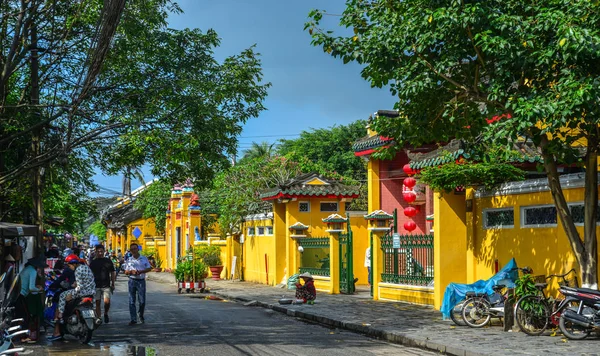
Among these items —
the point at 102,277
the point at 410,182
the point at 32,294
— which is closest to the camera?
the point at 32,294

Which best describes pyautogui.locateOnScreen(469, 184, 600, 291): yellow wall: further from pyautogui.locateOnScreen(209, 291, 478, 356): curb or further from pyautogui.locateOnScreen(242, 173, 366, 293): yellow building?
pyautogui.locateOnScreen(242, 173, 366, 293): yellow building

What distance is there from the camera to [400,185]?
29.2 metres

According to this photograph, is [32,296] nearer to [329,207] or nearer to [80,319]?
[80,319]

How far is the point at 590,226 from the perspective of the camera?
1305cm

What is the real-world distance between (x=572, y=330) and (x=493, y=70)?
14.9 feet

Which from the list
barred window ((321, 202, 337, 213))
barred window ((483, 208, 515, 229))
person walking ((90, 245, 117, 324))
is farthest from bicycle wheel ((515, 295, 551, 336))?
barred window ((321, 202, 337, 213))

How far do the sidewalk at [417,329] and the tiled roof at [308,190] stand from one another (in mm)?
5921

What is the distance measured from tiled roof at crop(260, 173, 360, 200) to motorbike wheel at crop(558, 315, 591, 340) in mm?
17610

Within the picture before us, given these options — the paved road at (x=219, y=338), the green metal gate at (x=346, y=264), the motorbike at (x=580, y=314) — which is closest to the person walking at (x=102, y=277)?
the paved road at (x=219, y=338)

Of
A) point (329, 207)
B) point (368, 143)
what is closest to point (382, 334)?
point (368, 143)

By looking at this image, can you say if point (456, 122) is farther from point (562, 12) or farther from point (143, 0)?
point (143, 0)

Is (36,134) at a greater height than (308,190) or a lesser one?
greater

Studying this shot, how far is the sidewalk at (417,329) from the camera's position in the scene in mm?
12008

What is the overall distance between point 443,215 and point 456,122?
435cm
